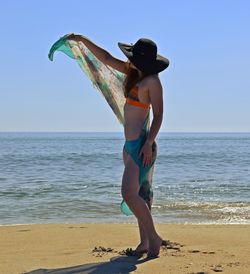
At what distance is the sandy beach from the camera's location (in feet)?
15.2

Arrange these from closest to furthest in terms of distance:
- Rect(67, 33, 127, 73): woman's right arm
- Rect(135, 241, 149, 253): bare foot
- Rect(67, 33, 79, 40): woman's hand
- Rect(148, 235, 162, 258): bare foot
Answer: Rect(148, 235, 162, 258): bare foot
Rect(135, 241, 149, 253): bare foot
Rect(67, 33, 127, 73): woman's right arm
Rect(67, 33, 79, 40): woman's hand

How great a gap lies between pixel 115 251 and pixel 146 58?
1.79 meters

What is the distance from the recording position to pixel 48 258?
5074mm

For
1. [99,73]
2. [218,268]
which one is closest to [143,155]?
[218,268]

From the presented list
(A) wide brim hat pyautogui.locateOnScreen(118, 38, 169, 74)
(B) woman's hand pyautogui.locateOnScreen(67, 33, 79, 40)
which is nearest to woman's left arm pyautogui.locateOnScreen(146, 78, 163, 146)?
(A) wide brim hat pyautogui.locateOnScreen(118, 38, 169, 74)

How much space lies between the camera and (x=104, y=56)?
17.3 ft

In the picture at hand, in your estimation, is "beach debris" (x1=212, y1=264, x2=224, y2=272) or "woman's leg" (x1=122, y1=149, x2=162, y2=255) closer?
"beach debris" (x1=212, y1=264, x2=224, y2=272)

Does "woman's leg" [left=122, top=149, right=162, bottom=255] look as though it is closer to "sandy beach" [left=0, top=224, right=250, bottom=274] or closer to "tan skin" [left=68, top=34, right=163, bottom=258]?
"tan skin" [left=68, top=34, right=163, bottom=258]

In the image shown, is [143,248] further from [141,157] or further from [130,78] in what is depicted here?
[130,78]

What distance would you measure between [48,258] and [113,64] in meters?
1.80

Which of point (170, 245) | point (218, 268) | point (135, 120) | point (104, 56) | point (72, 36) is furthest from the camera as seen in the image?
point (170, 245)

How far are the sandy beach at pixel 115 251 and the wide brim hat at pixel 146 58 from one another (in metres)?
1.59

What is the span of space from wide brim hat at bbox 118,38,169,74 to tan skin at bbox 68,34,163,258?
7 centimetres

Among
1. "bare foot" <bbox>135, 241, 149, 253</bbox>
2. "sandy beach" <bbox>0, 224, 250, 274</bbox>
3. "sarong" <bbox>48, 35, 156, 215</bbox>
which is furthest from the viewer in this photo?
"sarong" <bbox>48, 35, 156, 215</bbox>
